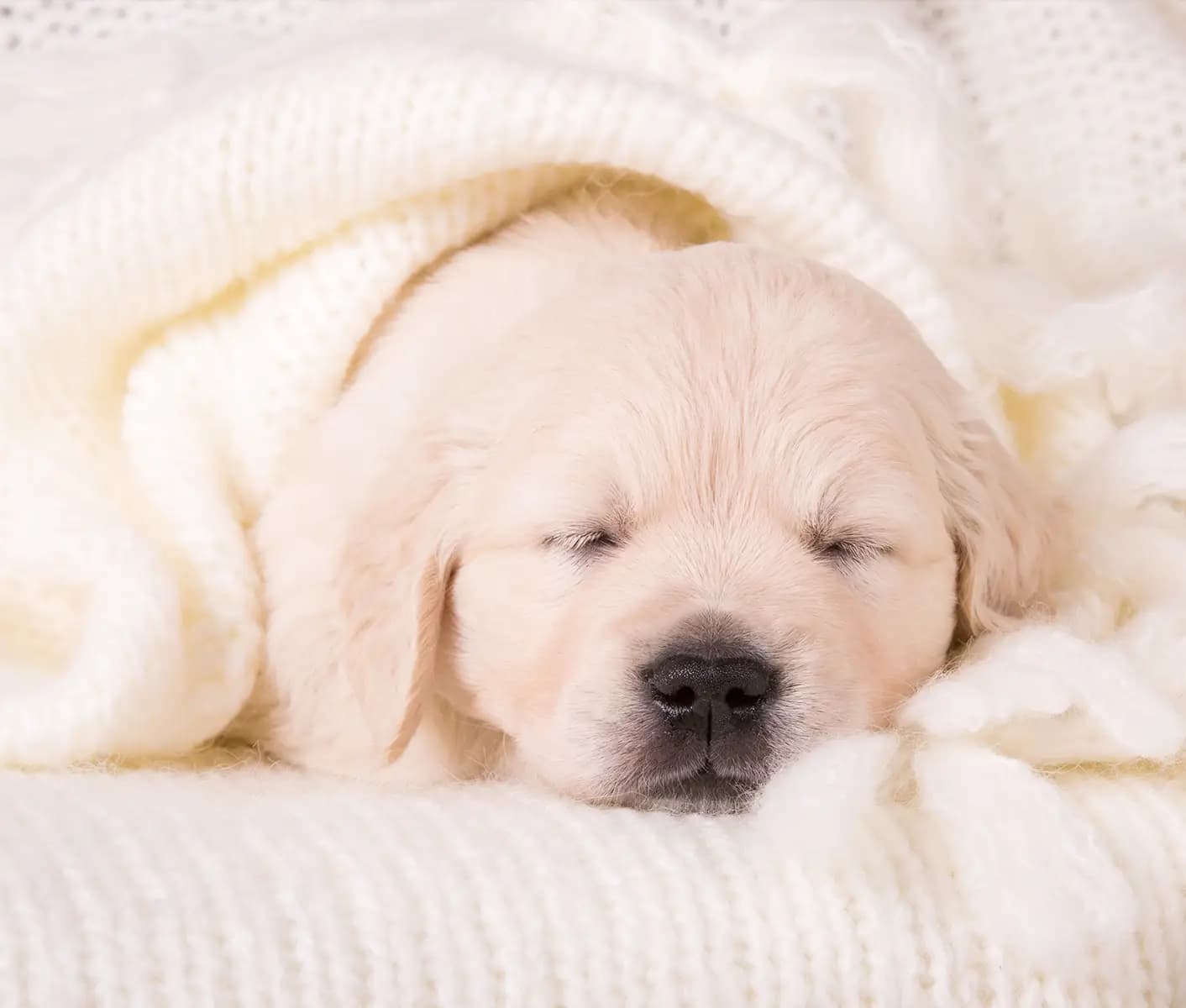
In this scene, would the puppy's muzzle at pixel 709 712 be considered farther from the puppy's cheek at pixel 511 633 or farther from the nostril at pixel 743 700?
the puppy's cheek at pixel 511 633

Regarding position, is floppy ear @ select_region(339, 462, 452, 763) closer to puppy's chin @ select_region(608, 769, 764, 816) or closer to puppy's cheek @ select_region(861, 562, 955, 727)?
puppy's chin @ select_region(608, 769, 764, 816)

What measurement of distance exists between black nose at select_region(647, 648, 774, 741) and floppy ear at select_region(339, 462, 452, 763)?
0.38m

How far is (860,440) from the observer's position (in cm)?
160

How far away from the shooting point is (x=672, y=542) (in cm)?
156

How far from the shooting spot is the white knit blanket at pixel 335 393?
128cm

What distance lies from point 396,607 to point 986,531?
741 millimetres

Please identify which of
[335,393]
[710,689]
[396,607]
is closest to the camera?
[710,689]

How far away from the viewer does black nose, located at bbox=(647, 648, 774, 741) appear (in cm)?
142

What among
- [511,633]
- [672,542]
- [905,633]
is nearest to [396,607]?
[511,633]

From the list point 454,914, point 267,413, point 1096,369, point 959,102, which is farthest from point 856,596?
point 959,102

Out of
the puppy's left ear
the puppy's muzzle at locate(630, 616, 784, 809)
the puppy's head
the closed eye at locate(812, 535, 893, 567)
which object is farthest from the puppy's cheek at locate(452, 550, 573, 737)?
the puppy's left ear

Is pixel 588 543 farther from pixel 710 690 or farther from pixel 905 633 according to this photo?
pixel 905 633

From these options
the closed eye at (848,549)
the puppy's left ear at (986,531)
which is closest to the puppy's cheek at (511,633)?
the closed eye at (848,549)

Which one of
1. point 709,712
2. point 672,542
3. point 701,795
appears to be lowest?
point 701,795
